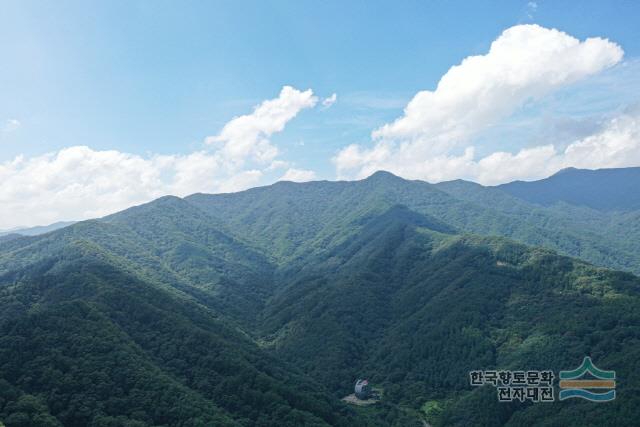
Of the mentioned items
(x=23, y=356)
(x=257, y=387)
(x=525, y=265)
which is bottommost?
(x=257, y=387)

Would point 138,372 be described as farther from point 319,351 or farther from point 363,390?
point 319,351

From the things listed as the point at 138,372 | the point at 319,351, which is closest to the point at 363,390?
the point at 319,351

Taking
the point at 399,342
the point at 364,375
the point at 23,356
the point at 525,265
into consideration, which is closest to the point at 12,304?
the point at 23,356

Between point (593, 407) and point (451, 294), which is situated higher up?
point (451, 294)

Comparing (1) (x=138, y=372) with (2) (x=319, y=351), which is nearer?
(1) (x=138, y=372)

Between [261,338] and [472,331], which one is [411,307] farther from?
[261,338]

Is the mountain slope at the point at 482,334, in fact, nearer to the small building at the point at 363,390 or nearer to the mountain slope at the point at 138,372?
the small building at the point at 363,390

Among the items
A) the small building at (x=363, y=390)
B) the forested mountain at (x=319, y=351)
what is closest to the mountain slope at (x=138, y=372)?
the forested mountain at (x=319, y=351)

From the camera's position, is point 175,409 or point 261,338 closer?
point 175,409
